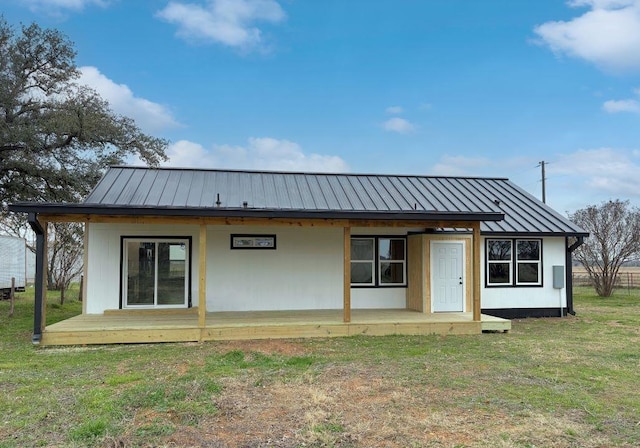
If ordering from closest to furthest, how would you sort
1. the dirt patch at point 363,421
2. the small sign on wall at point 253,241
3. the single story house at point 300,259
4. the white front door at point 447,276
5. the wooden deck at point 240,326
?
the dirt patch at point 363,421 → the wooden deck at point 240,326 → the single story house at point 300,259 → the white front door at point 447,276 → the small sign on wall at point 253,241

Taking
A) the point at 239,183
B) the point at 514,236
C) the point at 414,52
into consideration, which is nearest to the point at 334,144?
the point at 414,52

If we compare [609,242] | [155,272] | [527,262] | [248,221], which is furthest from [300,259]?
[609,242]

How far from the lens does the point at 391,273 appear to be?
1134 cm

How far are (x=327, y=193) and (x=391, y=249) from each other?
7.45 feet

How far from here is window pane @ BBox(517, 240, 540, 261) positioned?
38.5 feet

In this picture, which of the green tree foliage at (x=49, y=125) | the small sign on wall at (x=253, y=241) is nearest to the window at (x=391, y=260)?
the small sign on wall at (x=253, y=241)

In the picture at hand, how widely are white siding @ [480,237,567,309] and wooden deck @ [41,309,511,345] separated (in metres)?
1.72

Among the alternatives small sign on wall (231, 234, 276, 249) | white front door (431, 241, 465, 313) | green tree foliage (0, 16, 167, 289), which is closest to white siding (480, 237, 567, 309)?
white front door (431, 241, 465, 313)

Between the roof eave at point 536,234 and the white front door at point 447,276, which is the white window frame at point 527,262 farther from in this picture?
the white front door at point 447,276

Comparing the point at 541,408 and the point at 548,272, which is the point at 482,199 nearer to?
the point at 548,272

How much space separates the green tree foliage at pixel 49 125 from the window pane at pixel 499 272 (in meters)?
11.0

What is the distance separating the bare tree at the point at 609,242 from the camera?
17.4 metres

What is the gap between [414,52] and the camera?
15.1 meters

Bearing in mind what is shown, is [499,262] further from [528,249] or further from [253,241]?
[253,241]
